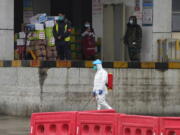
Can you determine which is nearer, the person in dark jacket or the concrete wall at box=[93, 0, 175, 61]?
the concrete wall at box=[93, 0, 175, 61]

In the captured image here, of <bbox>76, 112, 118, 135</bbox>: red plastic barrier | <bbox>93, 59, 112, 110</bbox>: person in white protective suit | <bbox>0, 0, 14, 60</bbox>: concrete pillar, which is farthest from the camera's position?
<bbox>0, 0, 14, 60</bbox>: concrete pillar

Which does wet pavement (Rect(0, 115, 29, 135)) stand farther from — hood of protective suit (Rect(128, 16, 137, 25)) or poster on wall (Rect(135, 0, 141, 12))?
poster on wall (Rect(135, 0, 141, 12))

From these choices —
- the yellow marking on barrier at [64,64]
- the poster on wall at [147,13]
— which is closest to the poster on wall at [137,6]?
the poster on wall at [147,13]

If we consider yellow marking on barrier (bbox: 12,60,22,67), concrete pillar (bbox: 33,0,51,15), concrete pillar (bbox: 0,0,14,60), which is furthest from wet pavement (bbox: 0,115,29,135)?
concrete pillar (bbox: 33,0,51,15)

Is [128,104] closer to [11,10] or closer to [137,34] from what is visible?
[137,34]

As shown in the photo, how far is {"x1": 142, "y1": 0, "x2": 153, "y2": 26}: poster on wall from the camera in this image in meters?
20.9

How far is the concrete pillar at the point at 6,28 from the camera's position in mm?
20547

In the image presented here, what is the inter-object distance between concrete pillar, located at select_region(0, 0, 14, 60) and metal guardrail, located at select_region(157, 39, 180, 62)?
200 inches

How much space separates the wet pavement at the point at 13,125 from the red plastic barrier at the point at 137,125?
13.6 ft

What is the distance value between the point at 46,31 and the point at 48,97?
9.01 ft

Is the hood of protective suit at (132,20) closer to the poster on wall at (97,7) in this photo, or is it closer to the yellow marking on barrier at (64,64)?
the poster on wall at (97,7)

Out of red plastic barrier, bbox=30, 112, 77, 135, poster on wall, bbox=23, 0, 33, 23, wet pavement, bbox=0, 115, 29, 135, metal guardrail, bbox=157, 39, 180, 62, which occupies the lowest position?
wet pavement, bbox=0, 115, 29, 135

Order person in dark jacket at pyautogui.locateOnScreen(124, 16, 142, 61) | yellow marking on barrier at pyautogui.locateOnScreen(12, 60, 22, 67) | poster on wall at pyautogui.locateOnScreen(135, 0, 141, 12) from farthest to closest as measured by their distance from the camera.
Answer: poster on wall at pyautogui.locateOnScreen(135, 0, 141, 12)
person in dark jacket at pyautogui.locateOnScreen(124, 16, 142, 61)
yellow marking on barrier at pyautogui.locateOnScreen(12, 60, 22, 67)

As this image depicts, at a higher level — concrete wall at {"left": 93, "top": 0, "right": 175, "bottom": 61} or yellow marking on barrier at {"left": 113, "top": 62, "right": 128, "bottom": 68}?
concrete wall at {"left": 93, "top": 0, "right": 175, "bottom": 61}
